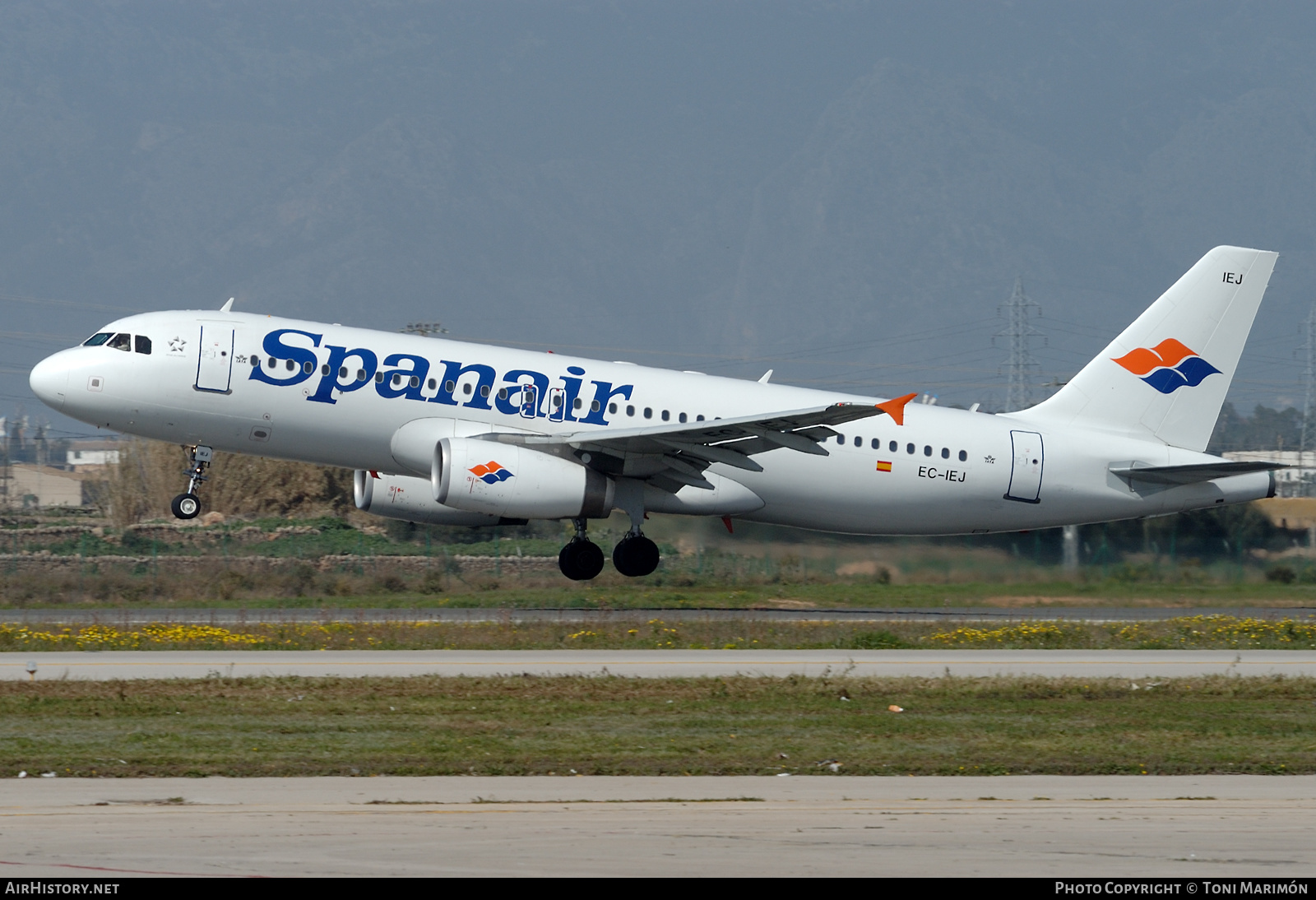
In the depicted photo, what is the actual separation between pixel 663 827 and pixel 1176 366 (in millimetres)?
24987

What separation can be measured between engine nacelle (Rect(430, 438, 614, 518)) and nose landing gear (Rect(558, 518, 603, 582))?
1.77 meters

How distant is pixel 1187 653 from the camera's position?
83.3 feet

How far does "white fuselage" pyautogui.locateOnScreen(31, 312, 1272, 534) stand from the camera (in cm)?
2833

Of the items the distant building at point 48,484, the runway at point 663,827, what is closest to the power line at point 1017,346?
the distant building at point 48,484

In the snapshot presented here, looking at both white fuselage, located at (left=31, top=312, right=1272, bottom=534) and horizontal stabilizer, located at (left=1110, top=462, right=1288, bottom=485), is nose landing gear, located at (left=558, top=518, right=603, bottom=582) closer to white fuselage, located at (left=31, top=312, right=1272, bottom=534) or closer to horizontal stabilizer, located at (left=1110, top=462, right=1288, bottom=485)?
white fuselage, located at (left=31, top=312, right=1272, bottom=534)

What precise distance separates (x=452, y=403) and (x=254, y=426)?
12.1ft

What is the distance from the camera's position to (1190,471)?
31875 mm

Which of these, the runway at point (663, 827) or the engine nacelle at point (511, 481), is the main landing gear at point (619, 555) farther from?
the runway at point (663, 827)

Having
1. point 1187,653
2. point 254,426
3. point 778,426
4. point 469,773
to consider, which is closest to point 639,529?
point 778,426

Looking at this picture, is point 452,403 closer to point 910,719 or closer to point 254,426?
point 254,426

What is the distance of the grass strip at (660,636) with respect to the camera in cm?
2464

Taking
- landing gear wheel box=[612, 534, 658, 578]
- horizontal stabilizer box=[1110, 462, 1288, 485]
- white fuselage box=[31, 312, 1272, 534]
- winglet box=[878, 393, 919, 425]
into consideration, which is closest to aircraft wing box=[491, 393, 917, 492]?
winglet box=[878, 393, 919, 425]

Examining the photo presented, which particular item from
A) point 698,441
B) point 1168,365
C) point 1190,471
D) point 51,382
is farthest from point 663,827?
point 1168,365
